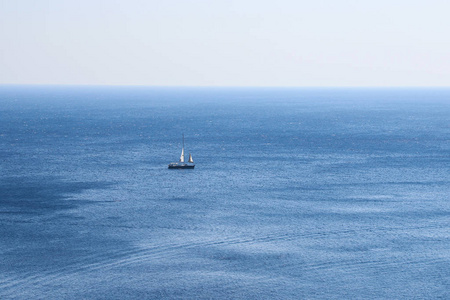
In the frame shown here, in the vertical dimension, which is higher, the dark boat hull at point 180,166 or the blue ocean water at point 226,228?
the dark boat hull at point 180,166

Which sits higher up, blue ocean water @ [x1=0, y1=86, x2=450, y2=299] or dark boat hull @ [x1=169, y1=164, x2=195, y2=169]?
dark boat hull @ [x1=169, y1=164, x2=195, y2=169]

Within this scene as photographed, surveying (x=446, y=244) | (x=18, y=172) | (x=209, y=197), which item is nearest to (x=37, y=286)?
(x=209, y=197)

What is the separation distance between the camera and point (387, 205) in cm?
11338

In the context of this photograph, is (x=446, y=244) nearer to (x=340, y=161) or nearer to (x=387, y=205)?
(x=387, y=205)

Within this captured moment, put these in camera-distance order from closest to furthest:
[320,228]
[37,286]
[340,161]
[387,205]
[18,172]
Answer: [37,286] → [320,228] → [387,205] → [18,172] → [340,161]

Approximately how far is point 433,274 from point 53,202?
238 feet

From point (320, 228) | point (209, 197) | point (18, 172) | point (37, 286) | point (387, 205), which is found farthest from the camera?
point (18, 172)

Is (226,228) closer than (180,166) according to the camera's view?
Yes

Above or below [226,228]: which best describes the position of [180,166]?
above

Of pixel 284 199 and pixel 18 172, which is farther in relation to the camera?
pixel 18 172

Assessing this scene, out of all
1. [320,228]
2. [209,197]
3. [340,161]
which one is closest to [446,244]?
[320,228]

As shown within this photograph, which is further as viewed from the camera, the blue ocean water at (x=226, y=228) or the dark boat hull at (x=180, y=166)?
the dark boat hull at (x=180, y=166)

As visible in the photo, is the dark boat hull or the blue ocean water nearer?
the blue ocean water

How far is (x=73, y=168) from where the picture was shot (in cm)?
15000
